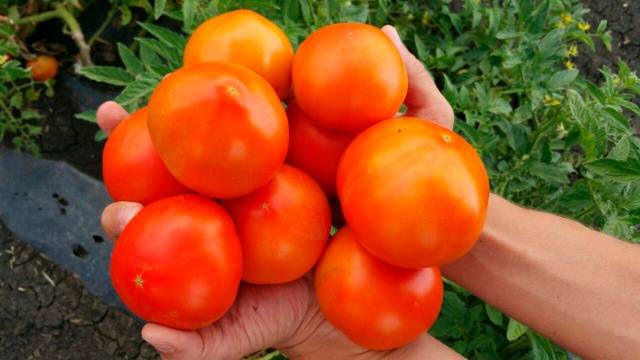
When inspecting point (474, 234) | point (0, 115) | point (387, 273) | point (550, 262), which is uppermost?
point (474, 234)

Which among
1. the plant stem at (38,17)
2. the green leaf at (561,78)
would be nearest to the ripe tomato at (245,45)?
the green leaf at (561,78)

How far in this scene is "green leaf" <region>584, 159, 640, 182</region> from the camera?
1.42m

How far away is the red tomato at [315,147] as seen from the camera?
1.28 meters

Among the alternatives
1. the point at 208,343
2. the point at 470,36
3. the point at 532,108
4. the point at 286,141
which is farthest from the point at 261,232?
the point at 470,36

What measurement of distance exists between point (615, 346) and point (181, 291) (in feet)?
3.13

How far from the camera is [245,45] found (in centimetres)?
125

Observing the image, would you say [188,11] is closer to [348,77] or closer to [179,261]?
[348,77]

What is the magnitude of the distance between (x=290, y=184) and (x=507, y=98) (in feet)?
4.52

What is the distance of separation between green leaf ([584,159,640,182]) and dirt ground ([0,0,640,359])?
1632mm

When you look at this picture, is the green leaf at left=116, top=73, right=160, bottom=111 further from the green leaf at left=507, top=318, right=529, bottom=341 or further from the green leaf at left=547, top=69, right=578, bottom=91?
the green leaf at left=547, top=69, right=578, bottom=91

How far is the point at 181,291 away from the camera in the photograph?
112 centimetres

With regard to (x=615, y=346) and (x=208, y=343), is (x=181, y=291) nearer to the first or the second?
(x=208, y=343)

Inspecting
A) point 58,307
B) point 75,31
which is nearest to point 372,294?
point 58,307

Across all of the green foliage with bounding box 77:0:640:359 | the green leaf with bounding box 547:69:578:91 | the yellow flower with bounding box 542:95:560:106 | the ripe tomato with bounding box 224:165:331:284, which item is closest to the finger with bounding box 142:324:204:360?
the ripe tomato with bounding box 224:165:331:284
